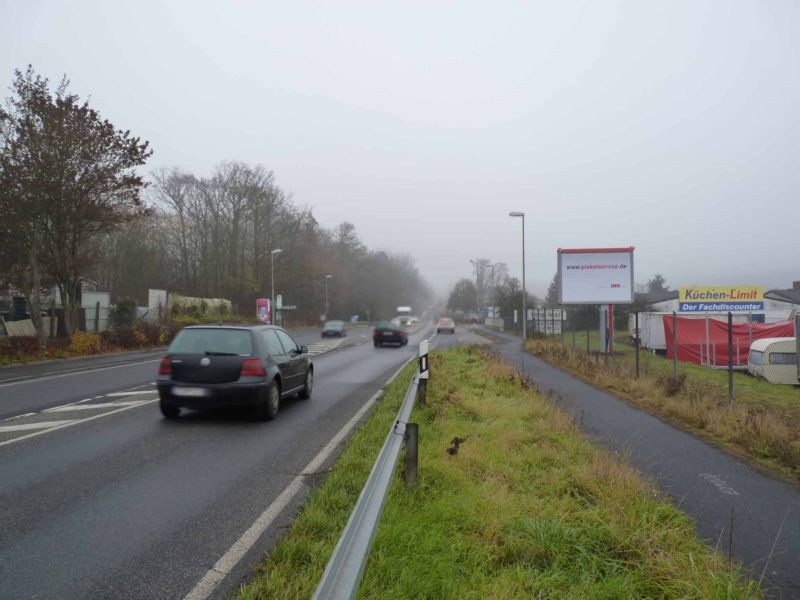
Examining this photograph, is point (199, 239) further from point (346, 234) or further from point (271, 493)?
point (271, 493)

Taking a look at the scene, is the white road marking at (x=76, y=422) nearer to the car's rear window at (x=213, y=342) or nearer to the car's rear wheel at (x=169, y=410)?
the car's rear wheel at (x=169, y=410)

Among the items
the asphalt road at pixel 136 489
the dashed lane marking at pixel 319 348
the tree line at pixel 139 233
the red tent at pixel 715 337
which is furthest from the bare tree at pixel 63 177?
the red tent at pixel 715 337

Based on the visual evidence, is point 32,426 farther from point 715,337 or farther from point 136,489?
point 715,337

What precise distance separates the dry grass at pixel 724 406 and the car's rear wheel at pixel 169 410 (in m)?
7.77

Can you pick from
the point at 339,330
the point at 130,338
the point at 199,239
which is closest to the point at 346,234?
the point at 199,239

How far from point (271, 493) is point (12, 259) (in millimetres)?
21403

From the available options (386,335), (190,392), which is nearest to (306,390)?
(190,392)

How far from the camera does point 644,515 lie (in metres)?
4.20

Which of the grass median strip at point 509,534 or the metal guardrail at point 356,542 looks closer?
the metal guardrail at point 356,542

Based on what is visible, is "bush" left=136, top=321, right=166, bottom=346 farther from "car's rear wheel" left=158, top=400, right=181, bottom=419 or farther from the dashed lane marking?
A: "car's rear wheel" left=158, top=400, right=181, bottom=419

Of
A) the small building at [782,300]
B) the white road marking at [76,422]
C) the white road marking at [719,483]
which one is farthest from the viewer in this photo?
the small building at [782,300]

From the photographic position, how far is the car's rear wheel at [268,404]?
848 centimetres

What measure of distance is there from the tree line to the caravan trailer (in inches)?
907

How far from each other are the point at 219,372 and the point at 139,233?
4143 cm
